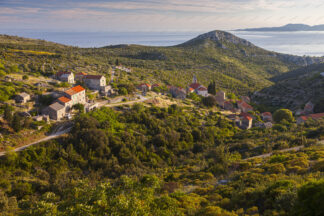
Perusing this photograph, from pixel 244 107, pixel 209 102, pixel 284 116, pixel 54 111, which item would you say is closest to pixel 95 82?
pixel 54 111

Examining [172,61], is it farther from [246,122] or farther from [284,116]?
[284,116]

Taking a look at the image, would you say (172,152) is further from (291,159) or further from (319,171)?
(319,171)

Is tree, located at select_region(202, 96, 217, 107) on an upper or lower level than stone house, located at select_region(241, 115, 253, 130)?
upper

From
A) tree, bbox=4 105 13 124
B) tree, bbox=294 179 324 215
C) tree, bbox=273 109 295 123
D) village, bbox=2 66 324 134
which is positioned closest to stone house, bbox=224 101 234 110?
village, bbox=2 66 324 134

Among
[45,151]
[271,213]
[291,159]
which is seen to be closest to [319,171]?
[291,159]

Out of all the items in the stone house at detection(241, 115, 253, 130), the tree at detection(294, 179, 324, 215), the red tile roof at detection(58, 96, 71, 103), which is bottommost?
the stone house at detection(241, 115, 253, 130)

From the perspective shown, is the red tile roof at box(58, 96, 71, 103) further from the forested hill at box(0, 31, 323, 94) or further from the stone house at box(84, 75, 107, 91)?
the forested hill at box(0, 31, 323, 94)
